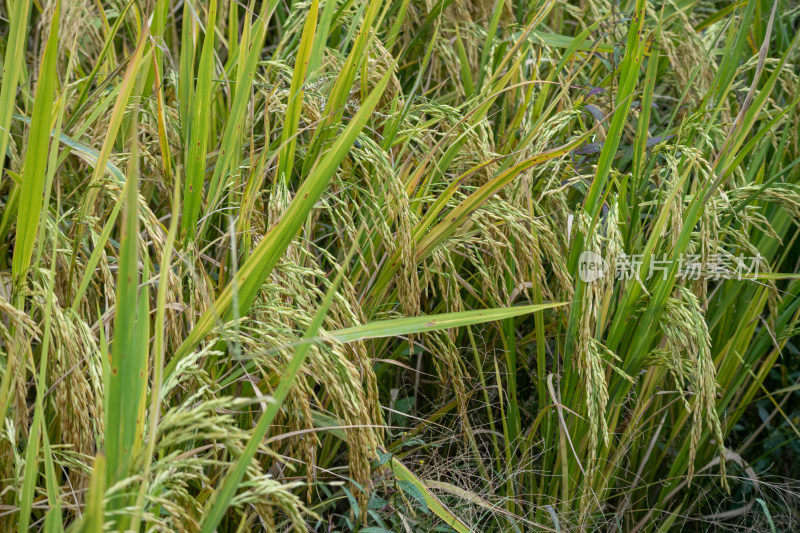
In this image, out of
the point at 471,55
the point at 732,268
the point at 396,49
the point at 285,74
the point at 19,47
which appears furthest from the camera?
the point at 396,49

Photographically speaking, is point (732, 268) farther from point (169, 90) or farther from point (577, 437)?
point (169, 90)

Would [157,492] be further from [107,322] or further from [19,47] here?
[19,47]

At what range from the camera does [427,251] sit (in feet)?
4.02

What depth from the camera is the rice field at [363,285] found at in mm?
931

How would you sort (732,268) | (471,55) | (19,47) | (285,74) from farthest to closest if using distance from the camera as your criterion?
(471,55)
(732,268)
(285,74)
(19,47)

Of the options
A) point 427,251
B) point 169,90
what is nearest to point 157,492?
point 427,251

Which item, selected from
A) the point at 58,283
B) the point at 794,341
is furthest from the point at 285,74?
the point at 794,341

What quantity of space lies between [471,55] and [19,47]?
1017 mm

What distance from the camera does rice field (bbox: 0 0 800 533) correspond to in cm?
93

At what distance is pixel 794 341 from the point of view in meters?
2.01

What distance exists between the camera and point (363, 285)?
1354mm

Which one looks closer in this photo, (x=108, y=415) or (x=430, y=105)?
(x=108, y=415)

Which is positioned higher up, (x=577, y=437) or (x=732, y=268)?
(x=732, y=268)

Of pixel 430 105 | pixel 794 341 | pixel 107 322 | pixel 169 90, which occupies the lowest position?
pixel 794 341
